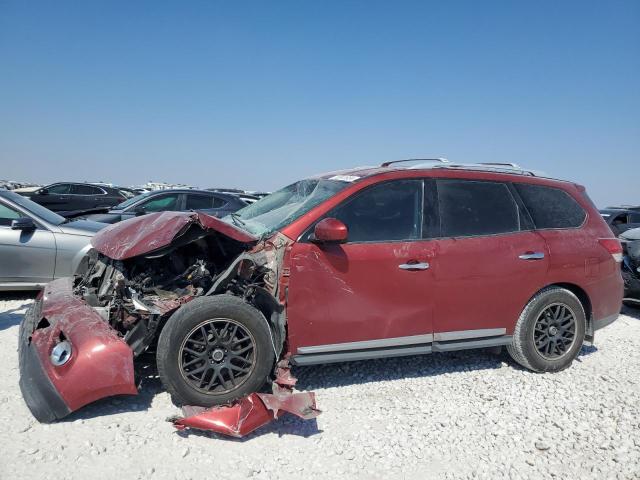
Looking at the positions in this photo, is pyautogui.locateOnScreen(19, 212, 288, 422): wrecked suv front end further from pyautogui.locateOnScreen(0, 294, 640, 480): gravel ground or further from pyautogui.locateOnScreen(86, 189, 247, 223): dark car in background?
pyautogui.locateOnScreen(86, 189, 247, 223): dark car in background

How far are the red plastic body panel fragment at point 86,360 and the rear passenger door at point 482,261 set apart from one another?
2470 mm

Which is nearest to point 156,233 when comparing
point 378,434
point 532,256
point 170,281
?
point 170,281

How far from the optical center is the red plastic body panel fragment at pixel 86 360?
10.1ft

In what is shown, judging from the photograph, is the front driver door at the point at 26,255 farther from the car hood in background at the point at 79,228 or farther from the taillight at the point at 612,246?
the taillight at the point at 612,246

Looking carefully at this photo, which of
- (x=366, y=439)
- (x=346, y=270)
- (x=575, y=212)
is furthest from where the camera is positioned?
(x=575, y=212)

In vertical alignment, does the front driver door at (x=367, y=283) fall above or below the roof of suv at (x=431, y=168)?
below

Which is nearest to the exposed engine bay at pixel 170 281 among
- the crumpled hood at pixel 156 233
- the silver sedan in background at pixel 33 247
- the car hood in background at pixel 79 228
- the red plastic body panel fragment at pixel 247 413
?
the crumpled hood at pixel 156 233

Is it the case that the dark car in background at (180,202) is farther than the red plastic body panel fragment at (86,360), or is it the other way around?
the dark car in background at (180,202)

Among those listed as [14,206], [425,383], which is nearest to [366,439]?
[425,383]

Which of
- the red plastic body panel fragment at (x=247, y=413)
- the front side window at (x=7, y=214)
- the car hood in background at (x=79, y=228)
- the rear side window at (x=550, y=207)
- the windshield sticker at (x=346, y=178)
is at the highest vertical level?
the windshield sticker at (x=346, y=178)

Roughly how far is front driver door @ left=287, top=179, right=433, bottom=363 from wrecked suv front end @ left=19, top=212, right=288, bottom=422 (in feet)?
0.70

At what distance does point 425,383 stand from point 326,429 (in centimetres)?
124

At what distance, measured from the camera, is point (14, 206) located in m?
6.43

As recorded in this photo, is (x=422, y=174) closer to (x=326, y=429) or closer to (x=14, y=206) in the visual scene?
(x=326, y=429)
